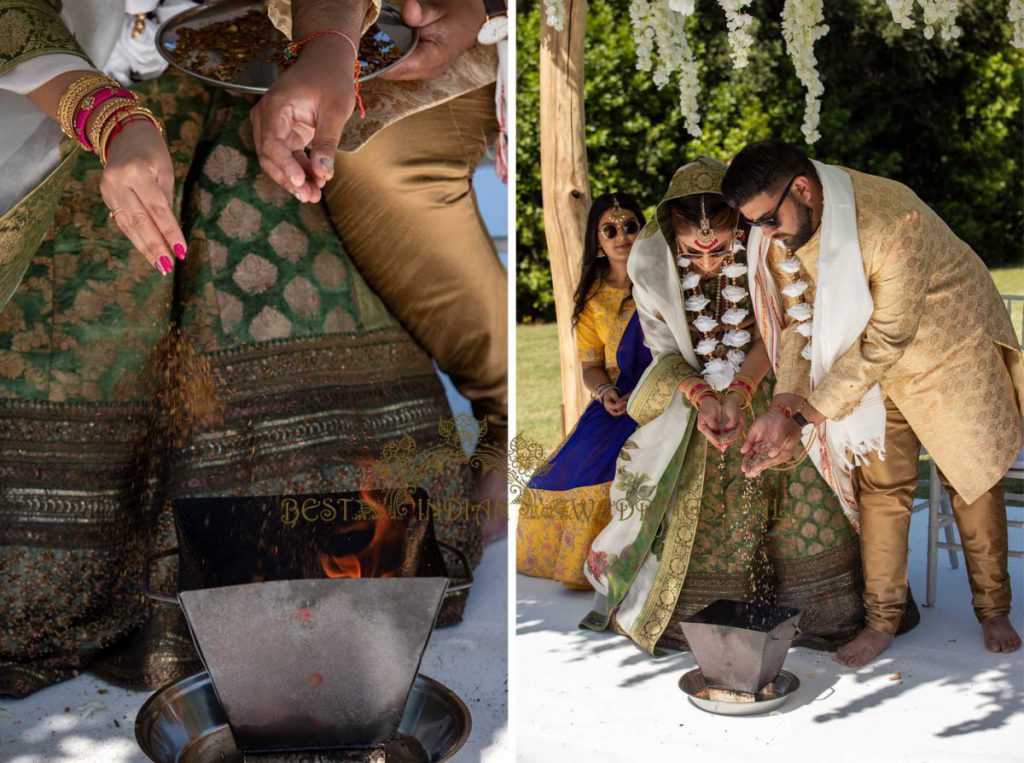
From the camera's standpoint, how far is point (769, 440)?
3012 millimetres

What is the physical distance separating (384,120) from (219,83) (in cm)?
49

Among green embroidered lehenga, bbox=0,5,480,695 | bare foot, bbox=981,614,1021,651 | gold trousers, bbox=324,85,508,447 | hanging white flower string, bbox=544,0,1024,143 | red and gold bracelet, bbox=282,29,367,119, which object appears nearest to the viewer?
red and gold bracelet, bbox=282,29,367,119

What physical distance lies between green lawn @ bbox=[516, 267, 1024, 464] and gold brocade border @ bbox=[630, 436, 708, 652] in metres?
0.37

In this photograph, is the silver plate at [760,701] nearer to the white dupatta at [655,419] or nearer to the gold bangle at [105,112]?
the white dupatta at [655,419]

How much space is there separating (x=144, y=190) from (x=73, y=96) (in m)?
0.31

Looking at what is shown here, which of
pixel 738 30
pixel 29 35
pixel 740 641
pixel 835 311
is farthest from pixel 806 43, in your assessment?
pixel 29 35

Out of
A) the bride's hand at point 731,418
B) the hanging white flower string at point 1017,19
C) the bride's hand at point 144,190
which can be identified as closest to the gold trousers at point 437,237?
the bride's hand at point 731,418

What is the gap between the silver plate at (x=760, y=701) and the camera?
3.07m

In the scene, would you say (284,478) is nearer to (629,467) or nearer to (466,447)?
(466,447)

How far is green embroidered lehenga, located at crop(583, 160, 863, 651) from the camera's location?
3.14 metres

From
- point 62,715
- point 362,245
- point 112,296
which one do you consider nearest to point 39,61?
point 112,296

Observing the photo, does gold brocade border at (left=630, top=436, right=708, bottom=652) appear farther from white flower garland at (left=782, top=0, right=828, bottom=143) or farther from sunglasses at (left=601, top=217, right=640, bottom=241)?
white flower garland at (left=782, top=0, right=828, bottom=143)

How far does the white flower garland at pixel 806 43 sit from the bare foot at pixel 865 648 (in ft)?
4.11

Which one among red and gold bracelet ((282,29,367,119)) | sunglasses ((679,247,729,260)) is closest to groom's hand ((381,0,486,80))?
red and gold bracelet ((282,29,367,119))
